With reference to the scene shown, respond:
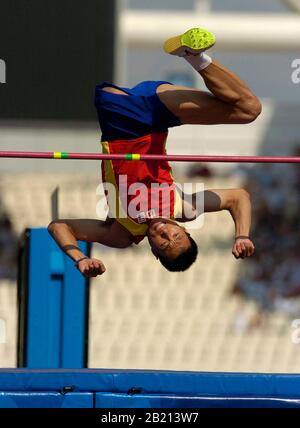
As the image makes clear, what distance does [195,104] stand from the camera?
556 cm

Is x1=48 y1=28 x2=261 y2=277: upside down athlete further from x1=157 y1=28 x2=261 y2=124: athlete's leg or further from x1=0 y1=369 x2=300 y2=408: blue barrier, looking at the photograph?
x1=0 y1=369 x2=300 y2=408: blue barrier

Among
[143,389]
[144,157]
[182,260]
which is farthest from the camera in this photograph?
[182,260]

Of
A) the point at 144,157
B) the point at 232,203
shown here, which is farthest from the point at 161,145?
the point at 232,203

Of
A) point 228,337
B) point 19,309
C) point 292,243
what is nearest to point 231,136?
point 292,243

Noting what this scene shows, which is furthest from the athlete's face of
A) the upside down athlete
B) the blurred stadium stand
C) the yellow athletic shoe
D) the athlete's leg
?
the blurred stadium stand

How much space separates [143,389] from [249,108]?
4.45ft

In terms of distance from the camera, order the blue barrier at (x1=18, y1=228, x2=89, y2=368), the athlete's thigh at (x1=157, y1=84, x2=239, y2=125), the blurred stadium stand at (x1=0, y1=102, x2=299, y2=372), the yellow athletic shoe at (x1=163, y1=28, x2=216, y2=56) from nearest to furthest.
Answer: the yellow athletic shoe at (x1=163, y1=28, x2=216, y2=56) < the athlete's thigh at (x1=157, y1=84, x2=239, y2=125) < the blue barrier at (x1=18, y1=228, x2=89, y2=368) < the blurred stadium stand at (x1=0, y1=102, x2=299, y2=372)

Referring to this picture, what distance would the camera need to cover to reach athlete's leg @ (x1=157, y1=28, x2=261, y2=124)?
17.9 feet

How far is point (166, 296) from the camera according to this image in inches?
503

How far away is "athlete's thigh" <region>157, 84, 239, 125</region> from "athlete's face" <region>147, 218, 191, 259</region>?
1.67 ft

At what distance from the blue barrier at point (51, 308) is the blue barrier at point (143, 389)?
1.33 metres

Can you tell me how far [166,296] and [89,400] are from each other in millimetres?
7660

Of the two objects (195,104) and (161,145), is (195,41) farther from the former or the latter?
(161,145)

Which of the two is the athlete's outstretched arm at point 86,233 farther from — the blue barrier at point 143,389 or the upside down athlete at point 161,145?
the blue barrier at point 143,389
